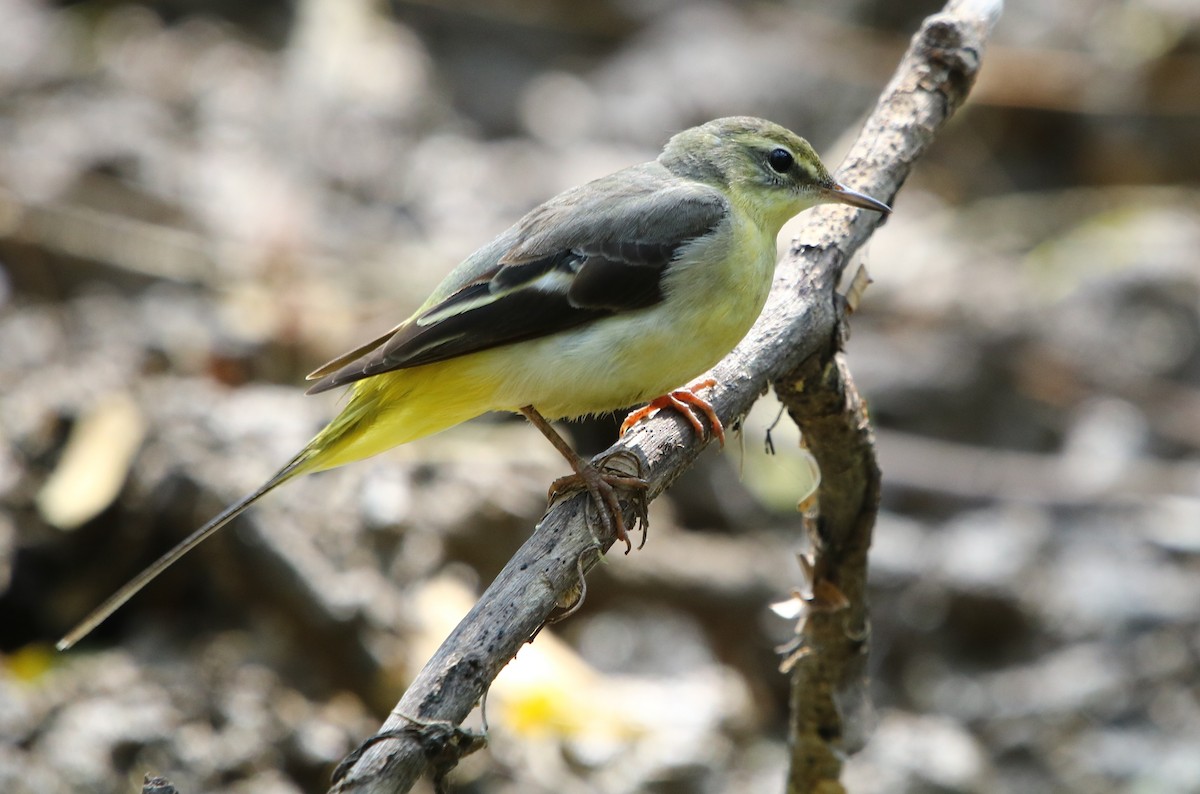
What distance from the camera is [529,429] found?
7.38m

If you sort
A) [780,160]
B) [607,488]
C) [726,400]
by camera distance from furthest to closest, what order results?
[780,160] < [726,400] < [607,488]

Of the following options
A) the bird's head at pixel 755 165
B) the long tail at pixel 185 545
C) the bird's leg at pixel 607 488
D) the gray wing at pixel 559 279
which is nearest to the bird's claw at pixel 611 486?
the bird's leg at pixel 607 488

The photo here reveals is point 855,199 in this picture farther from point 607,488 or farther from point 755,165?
point 607,488

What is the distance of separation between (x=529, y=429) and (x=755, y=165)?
3013 mm

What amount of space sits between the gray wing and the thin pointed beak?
1.36ft

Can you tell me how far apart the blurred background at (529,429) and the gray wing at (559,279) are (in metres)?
0.77

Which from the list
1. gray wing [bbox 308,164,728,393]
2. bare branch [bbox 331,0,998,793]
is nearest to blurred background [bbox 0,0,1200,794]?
bare branch [bbox 331,0,998,793]

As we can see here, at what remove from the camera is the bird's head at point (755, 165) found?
4.63 m

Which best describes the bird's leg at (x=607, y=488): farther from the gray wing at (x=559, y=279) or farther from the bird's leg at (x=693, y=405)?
the gray wing at (x=559, y=279)

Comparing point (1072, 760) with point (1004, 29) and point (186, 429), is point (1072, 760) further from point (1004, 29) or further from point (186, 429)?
point (1004, 29)

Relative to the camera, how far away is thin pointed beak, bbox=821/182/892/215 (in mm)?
4203

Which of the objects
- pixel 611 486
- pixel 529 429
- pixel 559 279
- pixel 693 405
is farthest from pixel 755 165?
pixel 529 429

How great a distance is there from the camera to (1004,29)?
1166cm

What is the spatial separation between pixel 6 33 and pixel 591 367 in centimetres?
988
